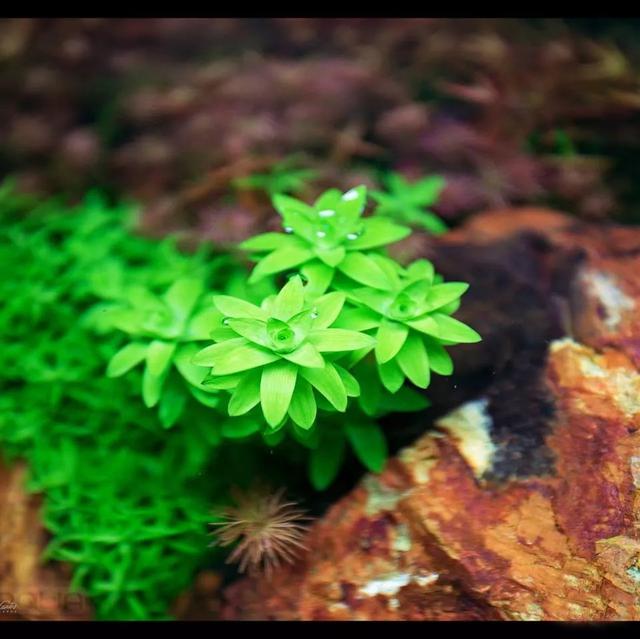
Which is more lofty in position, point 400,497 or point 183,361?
point 183,361

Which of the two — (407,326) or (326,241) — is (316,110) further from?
(407,326)

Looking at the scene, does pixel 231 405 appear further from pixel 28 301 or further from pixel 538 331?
pixel 28 301

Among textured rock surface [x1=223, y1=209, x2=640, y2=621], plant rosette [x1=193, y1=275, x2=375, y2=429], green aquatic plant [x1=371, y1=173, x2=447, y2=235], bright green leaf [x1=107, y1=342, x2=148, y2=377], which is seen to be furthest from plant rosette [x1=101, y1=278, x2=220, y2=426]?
green aquatic plant [x1=371, y1=173, x2=447, y2=235]

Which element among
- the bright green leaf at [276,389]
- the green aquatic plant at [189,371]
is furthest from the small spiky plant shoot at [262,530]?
the bright green leaf at [276,389]

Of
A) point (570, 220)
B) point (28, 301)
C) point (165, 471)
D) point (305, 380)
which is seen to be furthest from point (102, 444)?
point (570, 220)

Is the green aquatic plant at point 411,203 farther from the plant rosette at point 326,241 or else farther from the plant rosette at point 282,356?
the plant rosette at point 282,356

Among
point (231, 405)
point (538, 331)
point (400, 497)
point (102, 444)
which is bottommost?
point (102, 444)
